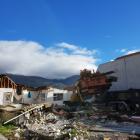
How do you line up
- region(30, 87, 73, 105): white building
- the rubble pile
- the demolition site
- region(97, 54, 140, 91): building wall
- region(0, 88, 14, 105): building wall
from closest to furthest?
1. the rubble pile
2. the demolition site
3. region(97, 54, 140, 91): building wall
4. region(0, 88, 14, 105): building wall
5. region(30, 87, 73, 105): white building

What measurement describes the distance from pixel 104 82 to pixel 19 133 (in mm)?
11565

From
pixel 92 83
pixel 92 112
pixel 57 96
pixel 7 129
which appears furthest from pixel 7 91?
pixel 7 129

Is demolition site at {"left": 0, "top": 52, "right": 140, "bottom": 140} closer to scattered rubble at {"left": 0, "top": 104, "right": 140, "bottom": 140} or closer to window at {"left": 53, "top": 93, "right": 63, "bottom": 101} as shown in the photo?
scattered rubble at {"left": 0, "top": 104, "right": 140, "bottom": 140}

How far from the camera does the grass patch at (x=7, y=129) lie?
17384mm

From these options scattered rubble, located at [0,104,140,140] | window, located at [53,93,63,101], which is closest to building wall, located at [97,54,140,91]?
scattered rubble, located at [0,104,140,140]

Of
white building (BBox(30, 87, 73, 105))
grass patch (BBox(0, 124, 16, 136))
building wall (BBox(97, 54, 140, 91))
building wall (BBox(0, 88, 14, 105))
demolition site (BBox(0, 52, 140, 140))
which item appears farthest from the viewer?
white building (BBox(30, 87, 73, 105))

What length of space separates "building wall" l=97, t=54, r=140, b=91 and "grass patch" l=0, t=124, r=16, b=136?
434 inches

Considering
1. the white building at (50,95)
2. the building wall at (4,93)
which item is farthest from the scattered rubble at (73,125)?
the white building at (50,95)

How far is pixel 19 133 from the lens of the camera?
17.5 meters

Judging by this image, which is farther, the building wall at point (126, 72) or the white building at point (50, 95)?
the white building at point (50, 95)

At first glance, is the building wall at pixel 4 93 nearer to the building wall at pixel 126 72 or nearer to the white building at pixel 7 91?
the white building at pixel 7 91

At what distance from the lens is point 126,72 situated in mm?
27375

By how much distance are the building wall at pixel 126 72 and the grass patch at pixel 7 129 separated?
434 inches

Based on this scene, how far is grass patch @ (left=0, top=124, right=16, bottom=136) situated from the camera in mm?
17384
